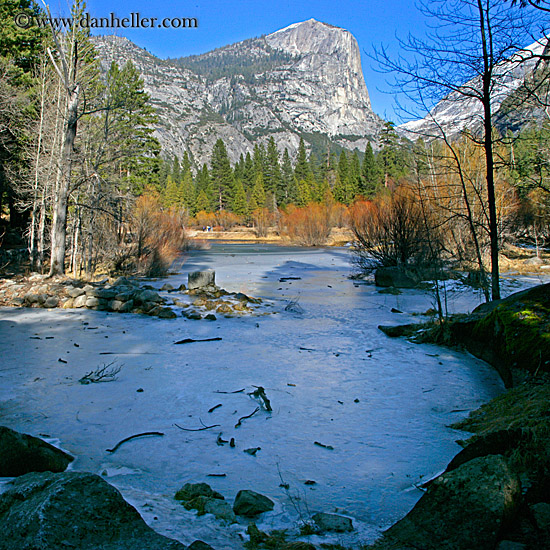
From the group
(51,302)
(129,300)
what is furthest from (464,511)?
(51,302)

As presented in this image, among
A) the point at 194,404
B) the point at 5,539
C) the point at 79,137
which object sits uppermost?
the point at 79,137

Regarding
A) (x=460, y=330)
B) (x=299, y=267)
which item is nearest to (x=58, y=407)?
(x=460, y=330)

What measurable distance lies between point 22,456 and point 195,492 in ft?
4.02

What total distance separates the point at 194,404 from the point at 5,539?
10.2 feet

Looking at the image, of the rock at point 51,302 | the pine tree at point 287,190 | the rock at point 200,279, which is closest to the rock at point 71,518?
the rock at point 51,302

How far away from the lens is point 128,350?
297 inches

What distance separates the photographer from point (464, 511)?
2408mm

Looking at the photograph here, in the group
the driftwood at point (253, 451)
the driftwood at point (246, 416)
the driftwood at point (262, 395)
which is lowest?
the driftwood at point (246, 416)

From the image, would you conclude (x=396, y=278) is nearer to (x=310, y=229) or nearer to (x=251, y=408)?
(x=251, y=408)

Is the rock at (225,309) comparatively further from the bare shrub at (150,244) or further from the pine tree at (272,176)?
the pine tree at (272,176)

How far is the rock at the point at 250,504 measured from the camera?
2951mm

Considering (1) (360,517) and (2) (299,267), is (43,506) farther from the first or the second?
(2) (299,267)

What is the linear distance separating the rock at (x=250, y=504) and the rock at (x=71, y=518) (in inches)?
31.8

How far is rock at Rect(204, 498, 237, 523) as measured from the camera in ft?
9.45
